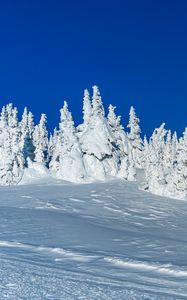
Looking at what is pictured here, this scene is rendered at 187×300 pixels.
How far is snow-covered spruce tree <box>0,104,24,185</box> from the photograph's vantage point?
62750mm

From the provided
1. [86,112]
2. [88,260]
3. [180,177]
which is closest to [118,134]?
[86,112]

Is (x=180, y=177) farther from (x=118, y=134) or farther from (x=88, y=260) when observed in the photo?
(x=88, y=260)

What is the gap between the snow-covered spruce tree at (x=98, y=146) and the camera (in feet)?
219

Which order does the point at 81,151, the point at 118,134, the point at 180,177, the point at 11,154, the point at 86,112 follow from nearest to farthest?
the point at 180,177 < the point at 11,154 < the point at 81,151 < the point at 86,112 < the point at 118,134

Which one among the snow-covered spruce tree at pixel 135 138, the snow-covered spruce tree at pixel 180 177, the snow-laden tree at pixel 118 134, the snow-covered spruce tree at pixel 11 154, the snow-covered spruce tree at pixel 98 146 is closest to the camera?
the snow-covered spruce tree at pixel 180 177

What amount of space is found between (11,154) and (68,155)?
26.3ft

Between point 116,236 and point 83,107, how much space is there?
181 ft

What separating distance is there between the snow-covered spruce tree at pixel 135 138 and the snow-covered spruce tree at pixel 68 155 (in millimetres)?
16572

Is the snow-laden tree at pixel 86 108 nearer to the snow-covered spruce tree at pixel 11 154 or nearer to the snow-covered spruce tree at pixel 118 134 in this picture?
the snow-covered spruce tree at pixel 118 134

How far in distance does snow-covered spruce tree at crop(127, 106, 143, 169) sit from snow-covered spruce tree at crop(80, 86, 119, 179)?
11213 millimetres

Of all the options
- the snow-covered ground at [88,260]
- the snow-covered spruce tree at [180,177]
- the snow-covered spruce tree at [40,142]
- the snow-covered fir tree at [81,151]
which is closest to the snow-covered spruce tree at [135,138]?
the snow-covered fir tree at [81,151]

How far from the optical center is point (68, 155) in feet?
215

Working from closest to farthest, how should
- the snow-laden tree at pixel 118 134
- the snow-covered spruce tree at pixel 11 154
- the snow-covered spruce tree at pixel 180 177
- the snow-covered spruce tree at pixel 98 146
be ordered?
1. the snow-covered spruce tree at pixel 180 177
2. the snow-covered spruce tree at pixel 11 154
3. the snow-covered spruce tree at pixel 98 146
4. the snow-laden tree at pixel 118 134

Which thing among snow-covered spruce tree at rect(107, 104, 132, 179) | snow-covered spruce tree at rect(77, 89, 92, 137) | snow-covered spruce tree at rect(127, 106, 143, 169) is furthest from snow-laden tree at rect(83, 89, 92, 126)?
snow-covered spruce tree at rect(127, 106, 143, 169)
